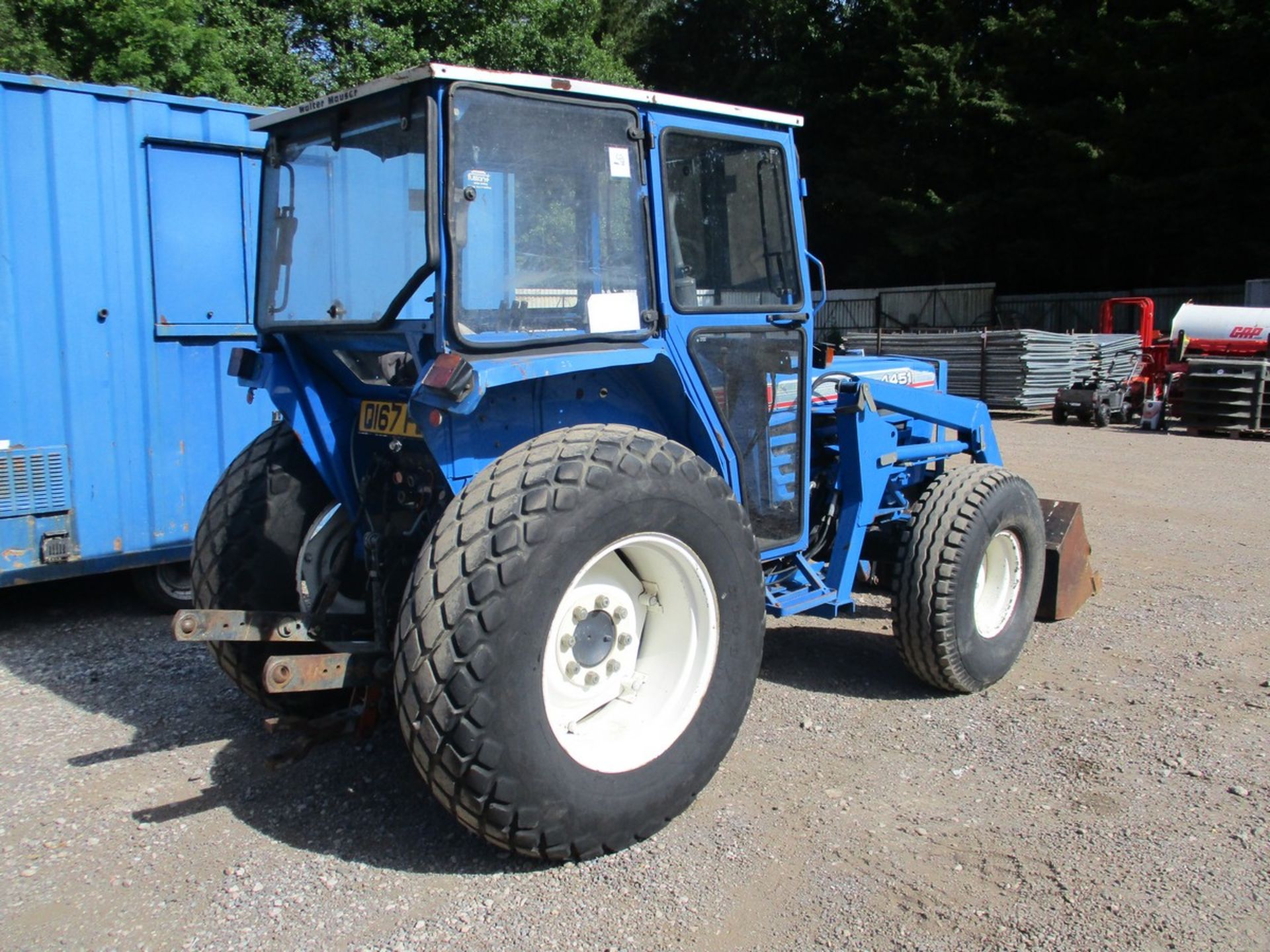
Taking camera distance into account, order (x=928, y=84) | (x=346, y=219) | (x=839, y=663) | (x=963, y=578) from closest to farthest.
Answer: (x=346, y=219) < (x=963, y=578) < (x=839, y=663) < (x=928, y=84)

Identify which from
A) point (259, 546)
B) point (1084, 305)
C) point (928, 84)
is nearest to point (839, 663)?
point (259, 546)

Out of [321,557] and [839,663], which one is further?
[839,663]

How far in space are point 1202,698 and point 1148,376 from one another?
14616mm

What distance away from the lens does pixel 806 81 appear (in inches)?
1447

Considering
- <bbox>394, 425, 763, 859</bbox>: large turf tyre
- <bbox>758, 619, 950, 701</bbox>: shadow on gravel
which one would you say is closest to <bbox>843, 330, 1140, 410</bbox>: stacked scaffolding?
<bbox>758, 619, 950, 701</bbox>: shadow on gravel

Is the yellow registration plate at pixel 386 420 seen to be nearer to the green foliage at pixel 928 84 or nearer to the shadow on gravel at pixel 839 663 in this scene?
the shadow on gravel at pixel 839 663

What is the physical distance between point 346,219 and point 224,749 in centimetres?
234

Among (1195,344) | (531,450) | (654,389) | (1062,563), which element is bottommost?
(1062,563)

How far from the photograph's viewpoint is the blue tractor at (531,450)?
333cm

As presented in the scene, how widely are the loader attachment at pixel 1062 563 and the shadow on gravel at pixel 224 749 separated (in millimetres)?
3907

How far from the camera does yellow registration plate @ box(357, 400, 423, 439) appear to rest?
384 centimetres

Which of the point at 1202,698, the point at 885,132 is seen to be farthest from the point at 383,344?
the point at 885,132

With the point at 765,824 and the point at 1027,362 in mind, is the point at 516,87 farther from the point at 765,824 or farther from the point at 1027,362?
the point at 1027,362

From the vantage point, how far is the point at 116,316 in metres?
6.34
